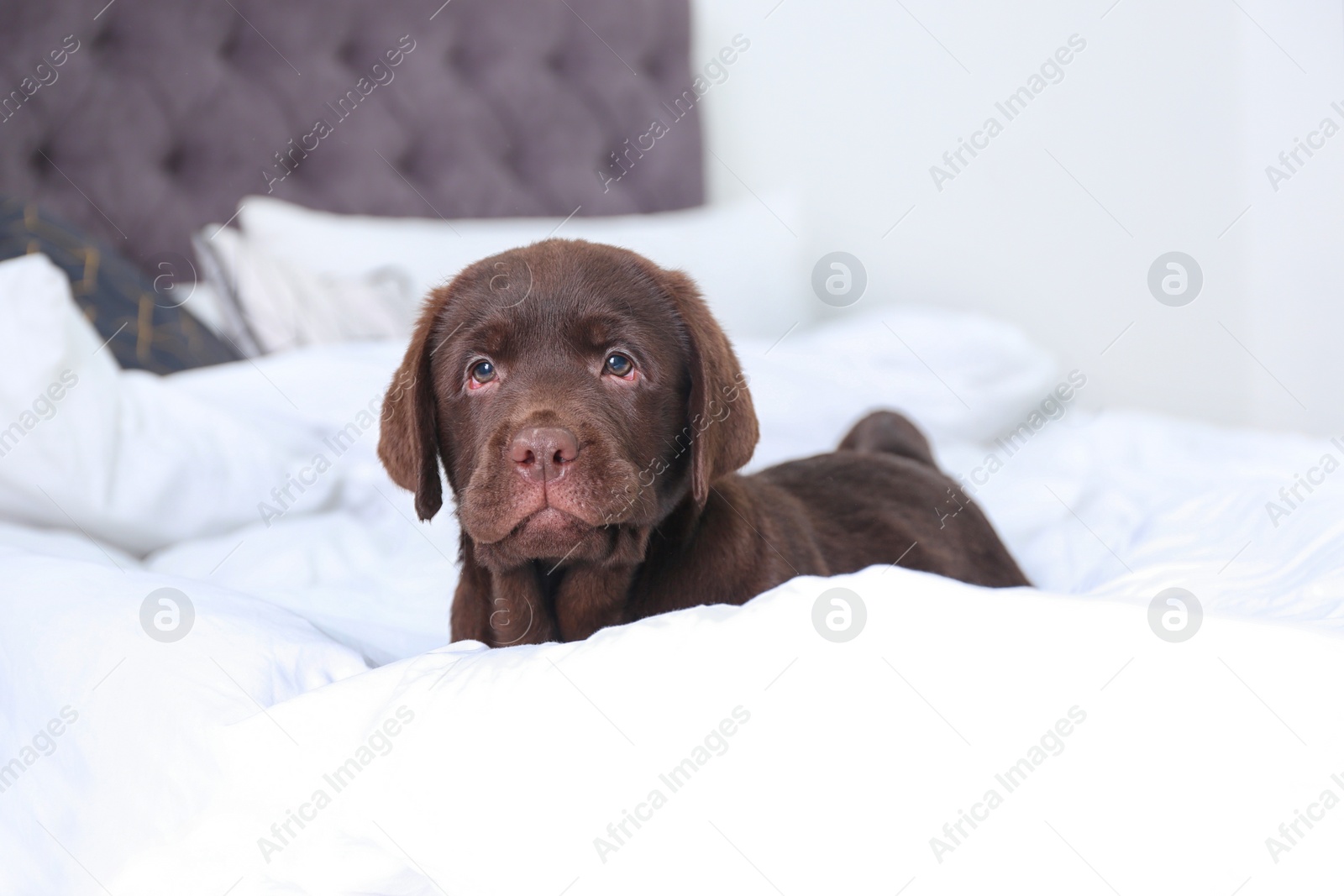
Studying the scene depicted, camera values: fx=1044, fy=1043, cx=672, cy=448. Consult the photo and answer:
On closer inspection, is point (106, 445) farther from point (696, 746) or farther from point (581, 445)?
point (696, 746)

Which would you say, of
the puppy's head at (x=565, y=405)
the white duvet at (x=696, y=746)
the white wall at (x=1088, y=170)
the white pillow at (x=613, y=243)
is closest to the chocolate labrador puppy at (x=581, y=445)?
the puppy's head at (x=565, y=405)

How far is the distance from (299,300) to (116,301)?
48cm

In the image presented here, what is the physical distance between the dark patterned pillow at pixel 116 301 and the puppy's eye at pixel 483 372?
1.46 m

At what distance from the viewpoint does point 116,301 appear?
266 centimetres

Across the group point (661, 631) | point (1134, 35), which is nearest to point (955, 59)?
point (1134, 35)

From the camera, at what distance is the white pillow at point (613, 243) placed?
10.5 ft

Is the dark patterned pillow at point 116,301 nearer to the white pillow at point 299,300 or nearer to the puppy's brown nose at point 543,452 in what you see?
the white pillow at point 299,300

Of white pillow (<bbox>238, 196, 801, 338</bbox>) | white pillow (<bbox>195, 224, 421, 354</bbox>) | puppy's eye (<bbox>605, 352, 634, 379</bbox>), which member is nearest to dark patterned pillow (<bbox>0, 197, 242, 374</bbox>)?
white pillow (<bbox>195, 224, 421, 354</bbox>)

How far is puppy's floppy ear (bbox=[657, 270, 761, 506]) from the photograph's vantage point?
147 cm

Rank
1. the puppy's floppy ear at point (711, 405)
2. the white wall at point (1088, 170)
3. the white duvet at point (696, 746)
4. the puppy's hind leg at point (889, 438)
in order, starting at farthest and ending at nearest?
the white wall at point (1088, 170), the puppy's hind leg at point (889, 438), the puppy's floppy ear at point (711, 405), the white duvet at point (696, 746)

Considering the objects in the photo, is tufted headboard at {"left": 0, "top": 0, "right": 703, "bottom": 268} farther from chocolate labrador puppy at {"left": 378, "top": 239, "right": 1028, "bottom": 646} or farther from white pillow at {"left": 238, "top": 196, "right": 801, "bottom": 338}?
chocolate labrador puppy at {"left": 378, "top": 239, "right": 1028, "bottom": 646}

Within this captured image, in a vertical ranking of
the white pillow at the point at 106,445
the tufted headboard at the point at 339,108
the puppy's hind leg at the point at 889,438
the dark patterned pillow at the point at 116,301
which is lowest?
the dark patterned pillow at the point at 116,301

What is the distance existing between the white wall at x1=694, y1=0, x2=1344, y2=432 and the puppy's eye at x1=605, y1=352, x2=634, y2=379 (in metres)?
2.64

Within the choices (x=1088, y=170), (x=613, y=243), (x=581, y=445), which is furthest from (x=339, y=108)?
(x=1088, y=170)
